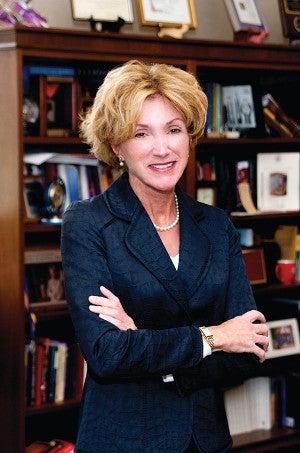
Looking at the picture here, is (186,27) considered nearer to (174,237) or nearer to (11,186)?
(11,186)

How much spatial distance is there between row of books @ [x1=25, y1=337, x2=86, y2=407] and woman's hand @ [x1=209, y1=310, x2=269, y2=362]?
1340 millimetres

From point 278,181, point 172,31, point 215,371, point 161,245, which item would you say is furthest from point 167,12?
point 215,371

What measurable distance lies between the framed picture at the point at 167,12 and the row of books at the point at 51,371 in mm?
1464

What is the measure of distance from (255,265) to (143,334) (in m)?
1.91

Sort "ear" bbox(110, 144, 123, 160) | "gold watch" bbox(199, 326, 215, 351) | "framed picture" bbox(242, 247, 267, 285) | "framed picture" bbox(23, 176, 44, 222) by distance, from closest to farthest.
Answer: "gold watch" bbox(199, 326, 215, 351) → "ear" bbox(110, 144, 123, 160) → "framed picture" bbox(23, 176, 44, 222) → "framed picture" bbox(242, 247, 267, 285)

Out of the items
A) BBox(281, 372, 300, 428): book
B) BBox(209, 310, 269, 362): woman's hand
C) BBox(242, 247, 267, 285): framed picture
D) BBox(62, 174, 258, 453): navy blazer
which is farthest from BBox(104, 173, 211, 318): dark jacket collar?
BBox(281, 372, 300, 428): book

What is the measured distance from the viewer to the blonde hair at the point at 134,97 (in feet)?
6.38

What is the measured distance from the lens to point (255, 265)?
12.0ft

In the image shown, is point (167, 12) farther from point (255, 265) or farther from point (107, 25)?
point (255, 265)

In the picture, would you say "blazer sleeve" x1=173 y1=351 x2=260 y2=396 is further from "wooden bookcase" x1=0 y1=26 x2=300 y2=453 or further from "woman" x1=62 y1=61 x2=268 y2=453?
"wooden bookcase" x1=0 y1=26 x2=300 y2=453

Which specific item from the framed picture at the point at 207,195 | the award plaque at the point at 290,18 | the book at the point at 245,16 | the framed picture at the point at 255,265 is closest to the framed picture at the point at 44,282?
the framed picture at the point at 207,195

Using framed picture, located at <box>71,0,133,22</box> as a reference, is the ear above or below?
below

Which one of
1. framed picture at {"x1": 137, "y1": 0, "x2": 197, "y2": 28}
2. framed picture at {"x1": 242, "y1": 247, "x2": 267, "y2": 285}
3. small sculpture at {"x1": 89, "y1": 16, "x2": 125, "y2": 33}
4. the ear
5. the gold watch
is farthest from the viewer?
framed picture at {"x1": 242, "y1": 247, "x2": 267, "y2": 285}

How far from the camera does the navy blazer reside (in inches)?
71.1
